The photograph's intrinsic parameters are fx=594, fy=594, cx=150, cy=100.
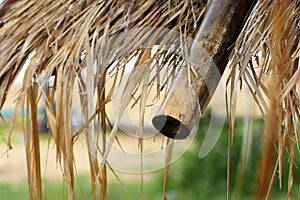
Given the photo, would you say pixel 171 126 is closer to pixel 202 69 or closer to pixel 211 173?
pixel 202 69

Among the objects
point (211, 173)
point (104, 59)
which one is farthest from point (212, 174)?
point (104, 59)

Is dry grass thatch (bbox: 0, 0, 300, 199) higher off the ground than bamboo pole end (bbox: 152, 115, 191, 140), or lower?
higher

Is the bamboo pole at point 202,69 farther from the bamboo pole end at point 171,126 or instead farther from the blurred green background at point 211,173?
the blurred green background at point 211,173

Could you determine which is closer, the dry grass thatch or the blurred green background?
the dry grass thatch

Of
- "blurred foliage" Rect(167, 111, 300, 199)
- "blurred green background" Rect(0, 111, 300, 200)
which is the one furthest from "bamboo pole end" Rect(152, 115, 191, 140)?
"blurred foliage" Rect(167, 111, 300, 199)

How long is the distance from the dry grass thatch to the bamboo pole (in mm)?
16

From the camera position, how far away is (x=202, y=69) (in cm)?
76

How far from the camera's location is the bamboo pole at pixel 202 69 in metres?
0.73

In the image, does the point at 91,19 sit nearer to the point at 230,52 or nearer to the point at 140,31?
the point at 140,31

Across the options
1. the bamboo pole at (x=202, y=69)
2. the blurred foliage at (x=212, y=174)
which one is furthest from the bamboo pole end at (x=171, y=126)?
the blurred foliage at (x=212, y=174)

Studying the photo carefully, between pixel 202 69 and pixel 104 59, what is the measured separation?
15 cm

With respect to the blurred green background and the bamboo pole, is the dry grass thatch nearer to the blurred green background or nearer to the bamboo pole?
the bamboo pole

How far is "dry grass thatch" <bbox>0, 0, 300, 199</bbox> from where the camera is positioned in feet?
2.62

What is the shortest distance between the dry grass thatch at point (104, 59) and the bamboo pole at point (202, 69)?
16 millimetres
